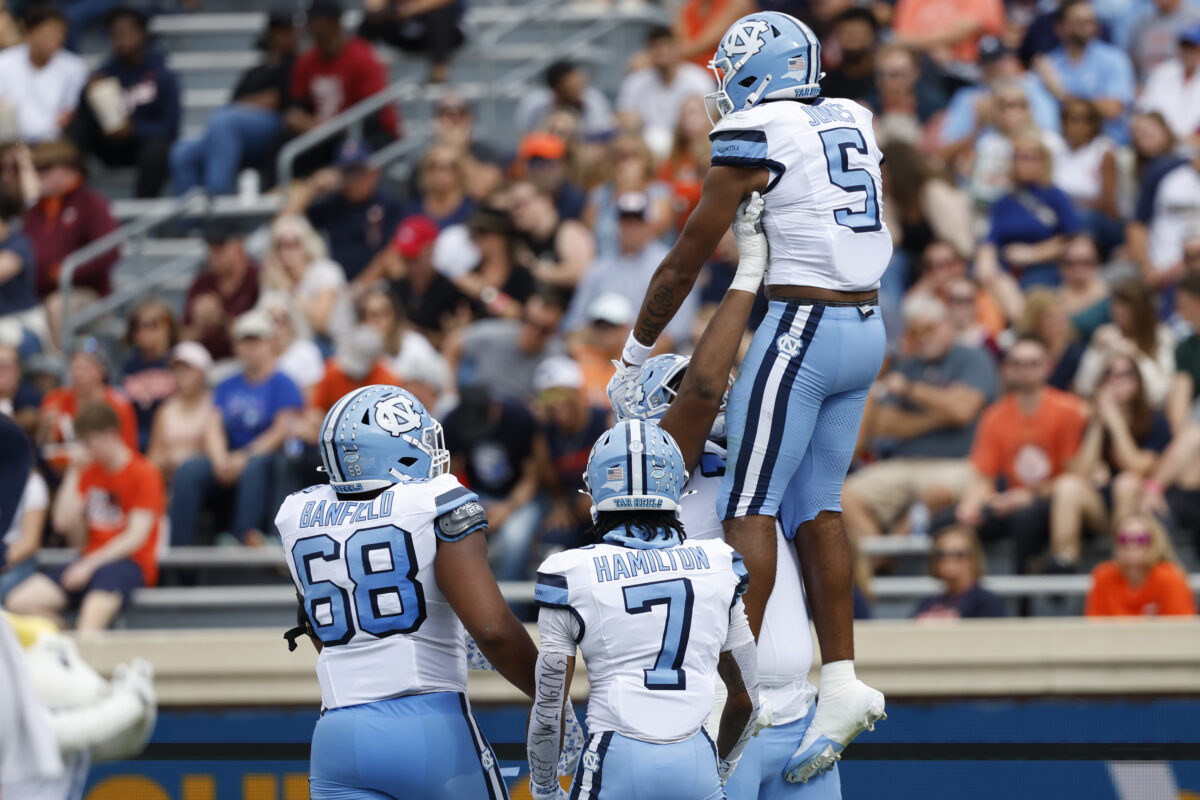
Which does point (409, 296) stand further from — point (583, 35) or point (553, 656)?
point (553, 656)

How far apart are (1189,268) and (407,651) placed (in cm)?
682

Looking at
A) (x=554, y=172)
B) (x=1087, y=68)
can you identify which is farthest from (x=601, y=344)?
(x=1087, y=68)

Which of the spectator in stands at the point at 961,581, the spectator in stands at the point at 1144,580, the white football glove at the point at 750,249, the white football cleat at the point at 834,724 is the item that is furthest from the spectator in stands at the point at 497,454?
the white football glove at the point at 750,249

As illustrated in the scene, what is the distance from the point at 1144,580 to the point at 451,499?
15.1ft

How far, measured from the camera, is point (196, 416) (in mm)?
11000

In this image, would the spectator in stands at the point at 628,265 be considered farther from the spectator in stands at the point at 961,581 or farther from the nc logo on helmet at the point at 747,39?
the nc logo on helmet at the point at 747,39

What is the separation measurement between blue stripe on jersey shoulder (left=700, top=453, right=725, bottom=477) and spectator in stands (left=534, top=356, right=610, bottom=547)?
13.1 feet

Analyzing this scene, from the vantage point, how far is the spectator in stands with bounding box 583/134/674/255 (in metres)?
11.5

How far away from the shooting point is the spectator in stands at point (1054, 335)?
33.9 feet

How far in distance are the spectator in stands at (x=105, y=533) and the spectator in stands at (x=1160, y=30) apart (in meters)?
7.78

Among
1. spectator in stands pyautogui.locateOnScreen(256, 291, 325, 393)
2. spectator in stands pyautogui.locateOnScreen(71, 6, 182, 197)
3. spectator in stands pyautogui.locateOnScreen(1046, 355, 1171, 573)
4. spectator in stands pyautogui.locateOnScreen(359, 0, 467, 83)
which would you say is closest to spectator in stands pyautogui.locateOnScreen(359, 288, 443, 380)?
spectator in stands pyautogui.locateOnScreen(256, 291, 325, 393)

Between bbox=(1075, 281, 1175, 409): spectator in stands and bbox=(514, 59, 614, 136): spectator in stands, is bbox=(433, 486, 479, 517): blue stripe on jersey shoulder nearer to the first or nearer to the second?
bbox=(1075, 281, 1175, 409): spectator in stands

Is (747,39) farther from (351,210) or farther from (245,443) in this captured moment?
(351,210)

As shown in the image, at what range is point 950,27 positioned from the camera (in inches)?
526
